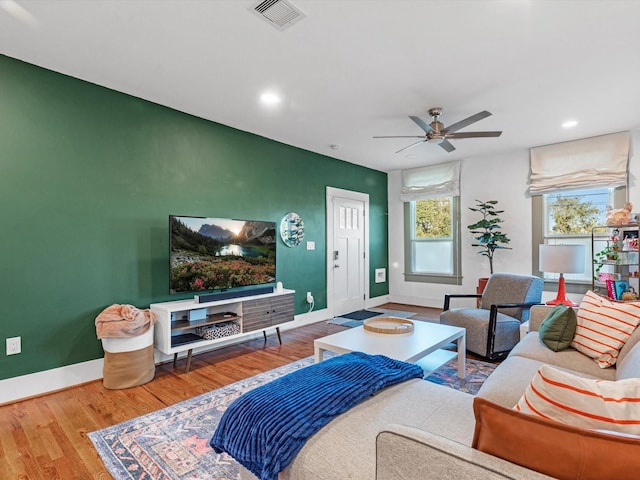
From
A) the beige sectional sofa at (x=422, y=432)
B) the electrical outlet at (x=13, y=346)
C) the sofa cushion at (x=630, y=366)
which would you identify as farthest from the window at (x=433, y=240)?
the electrical outlet at (x=13, y=346)

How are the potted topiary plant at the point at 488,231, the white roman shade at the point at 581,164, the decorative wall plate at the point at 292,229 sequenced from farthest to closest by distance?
1. the potted topiary plant at the point at 488,231
2. the decorative wall plate at the point at 292,229
3. the white roman shade at the point at 581,164

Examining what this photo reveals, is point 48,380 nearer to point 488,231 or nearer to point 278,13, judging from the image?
point 278,13

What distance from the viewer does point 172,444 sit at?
198 centimetres

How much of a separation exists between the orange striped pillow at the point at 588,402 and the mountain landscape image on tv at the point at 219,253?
9.74ft

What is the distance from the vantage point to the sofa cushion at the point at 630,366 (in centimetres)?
151

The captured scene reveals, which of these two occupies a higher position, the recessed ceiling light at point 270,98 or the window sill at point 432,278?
the recessed ceiling light at point 270,98

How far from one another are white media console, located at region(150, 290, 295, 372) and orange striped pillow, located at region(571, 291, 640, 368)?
2.72 m

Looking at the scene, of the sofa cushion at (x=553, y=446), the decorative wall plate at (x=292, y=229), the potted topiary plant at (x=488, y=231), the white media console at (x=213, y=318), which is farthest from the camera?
the potted topiary plant at (x=488, y=231)

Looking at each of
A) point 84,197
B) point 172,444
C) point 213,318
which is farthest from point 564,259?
point 84,197

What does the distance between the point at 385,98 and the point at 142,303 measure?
3.03m

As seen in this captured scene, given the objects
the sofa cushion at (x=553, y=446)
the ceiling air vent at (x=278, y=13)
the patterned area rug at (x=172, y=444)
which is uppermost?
the ceiling air vent at (x=278, y=13)

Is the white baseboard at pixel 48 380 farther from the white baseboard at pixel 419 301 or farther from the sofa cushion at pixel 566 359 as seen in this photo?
the white baseboard at pixel 419 301

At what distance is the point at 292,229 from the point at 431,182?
2802mm

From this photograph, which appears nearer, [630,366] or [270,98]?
[630,366]
